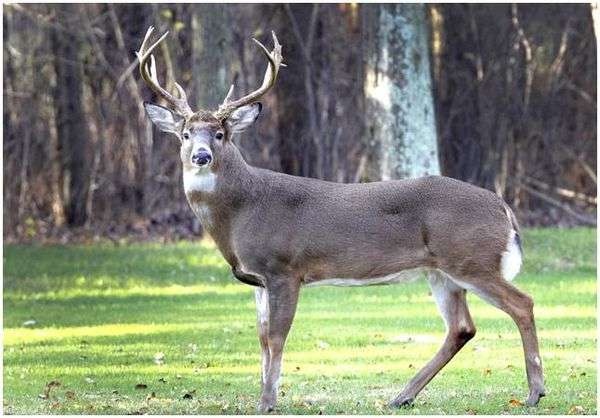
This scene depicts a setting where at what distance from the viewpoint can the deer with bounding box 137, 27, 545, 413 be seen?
7668mm

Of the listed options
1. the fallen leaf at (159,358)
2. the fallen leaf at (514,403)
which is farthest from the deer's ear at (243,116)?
the fallen leaf at (159,358)

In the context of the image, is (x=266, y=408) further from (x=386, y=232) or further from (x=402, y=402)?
(x=386, y=232)

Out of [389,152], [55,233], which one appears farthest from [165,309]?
[55,233]

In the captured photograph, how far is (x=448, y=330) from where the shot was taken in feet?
26.0

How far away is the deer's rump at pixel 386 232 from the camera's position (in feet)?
25.2

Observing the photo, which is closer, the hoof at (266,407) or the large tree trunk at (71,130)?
the hoof at (266,407)

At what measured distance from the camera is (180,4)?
67.3 feet

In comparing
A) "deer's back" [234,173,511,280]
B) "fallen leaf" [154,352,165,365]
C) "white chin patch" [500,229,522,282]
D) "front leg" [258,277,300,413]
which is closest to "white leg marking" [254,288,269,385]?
"front leg" [258,277,300,413]

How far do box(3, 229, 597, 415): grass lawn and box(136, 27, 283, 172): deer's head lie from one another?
136cm

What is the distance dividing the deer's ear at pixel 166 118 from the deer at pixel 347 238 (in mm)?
11

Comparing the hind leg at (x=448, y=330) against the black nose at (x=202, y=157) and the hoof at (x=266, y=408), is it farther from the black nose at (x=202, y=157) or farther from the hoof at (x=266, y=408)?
the black nose at (x=202, y=157)

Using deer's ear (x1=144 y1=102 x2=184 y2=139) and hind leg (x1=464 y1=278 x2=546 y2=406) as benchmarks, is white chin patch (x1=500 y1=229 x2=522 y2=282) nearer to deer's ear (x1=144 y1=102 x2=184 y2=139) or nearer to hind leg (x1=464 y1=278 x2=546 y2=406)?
hind leg (x1=464 y1=278 x2=546 y2=406)

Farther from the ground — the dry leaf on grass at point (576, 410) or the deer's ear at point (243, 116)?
the deer's ear at point (243, 116)

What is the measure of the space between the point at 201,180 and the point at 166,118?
1.53ft
